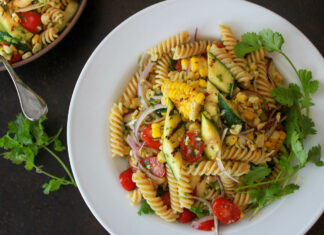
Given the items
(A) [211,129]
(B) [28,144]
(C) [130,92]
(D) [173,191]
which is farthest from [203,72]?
(B) [28,144]

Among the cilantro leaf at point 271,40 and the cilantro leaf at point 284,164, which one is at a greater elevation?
the cilantro leaf at point 271,40

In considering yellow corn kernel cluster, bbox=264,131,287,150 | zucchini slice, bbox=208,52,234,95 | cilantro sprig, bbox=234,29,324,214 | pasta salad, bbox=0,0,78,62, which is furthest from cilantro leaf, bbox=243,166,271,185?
pasta salad, bbox=0,0,78,62

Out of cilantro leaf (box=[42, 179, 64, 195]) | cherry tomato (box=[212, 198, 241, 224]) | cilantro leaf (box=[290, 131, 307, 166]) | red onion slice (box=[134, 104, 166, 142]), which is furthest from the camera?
cilantro leaf (box=[42, 179, 64, 195])

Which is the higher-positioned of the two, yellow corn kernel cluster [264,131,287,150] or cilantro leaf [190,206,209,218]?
yellow corn kernel cluster [264,131,287,150]

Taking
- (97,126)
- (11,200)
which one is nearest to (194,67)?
(97,126)

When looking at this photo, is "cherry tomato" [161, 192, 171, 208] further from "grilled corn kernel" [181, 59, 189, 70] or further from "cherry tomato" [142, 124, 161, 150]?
"grilled corn kernel" [181, 59, 189, 70]

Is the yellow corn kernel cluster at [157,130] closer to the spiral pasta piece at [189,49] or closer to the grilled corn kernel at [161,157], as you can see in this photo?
the grilled corn kernel at [161,157]

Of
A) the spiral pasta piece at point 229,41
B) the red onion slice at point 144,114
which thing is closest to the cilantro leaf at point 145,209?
the red onion slice at point 144,114
